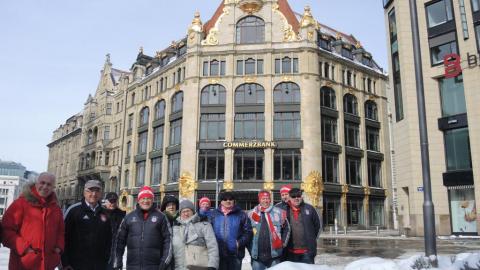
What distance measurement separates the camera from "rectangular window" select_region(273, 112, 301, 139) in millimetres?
37000

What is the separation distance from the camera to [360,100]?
42.4 metres

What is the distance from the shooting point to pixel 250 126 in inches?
1476

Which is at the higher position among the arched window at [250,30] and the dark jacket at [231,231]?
the arched window at [250,30]

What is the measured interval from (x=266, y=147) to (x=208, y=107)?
694 centimetres

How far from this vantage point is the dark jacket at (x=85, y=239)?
5.63 m

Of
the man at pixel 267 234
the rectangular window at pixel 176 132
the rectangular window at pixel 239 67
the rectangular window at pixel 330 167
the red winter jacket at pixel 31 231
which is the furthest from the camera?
the rectangular window at pixel 176 132

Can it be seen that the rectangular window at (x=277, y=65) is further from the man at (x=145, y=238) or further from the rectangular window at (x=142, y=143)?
the man at (x=145, y=238)

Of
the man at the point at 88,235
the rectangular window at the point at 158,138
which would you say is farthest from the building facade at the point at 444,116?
the rectangular window at the point at 158,138

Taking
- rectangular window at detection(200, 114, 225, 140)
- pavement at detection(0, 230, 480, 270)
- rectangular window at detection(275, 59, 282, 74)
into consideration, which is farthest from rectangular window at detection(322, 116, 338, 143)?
pavement at detection(0, 230, 480, 270)

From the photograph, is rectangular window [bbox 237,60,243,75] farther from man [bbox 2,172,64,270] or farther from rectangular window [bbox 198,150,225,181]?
man [bbox 2,172,64,270]

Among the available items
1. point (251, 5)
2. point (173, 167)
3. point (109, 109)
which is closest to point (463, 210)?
point (173, 167)

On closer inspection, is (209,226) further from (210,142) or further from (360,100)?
(360,100)

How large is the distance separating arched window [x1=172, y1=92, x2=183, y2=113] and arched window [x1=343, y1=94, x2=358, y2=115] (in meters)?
16.7

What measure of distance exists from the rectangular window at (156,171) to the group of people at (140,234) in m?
36.2
